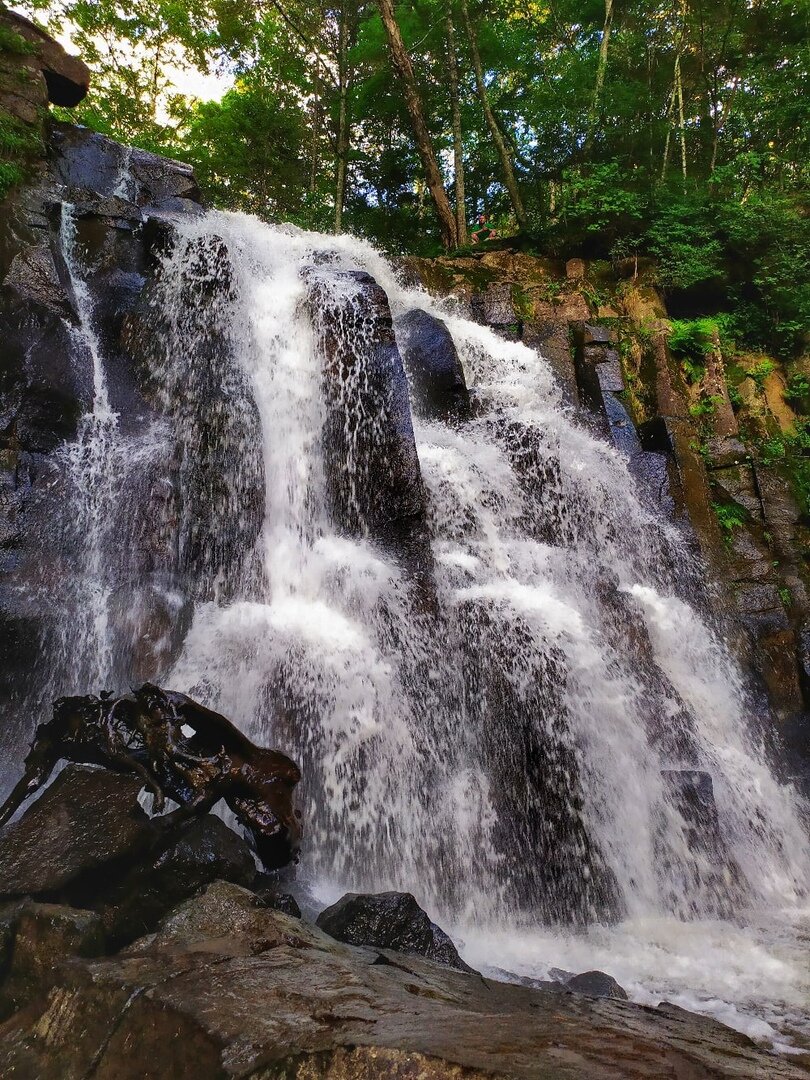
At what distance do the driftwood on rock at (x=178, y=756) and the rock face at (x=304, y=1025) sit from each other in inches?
36.6

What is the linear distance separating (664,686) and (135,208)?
36.7 ft

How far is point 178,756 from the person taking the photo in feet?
12.7

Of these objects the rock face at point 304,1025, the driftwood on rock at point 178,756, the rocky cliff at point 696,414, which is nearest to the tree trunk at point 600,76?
the rocky cliff at point 696,414

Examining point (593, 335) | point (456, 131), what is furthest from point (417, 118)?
point (593, 335)

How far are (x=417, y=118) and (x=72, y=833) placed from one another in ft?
57.0

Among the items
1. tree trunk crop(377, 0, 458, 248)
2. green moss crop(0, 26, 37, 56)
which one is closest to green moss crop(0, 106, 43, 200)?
green moss crop(0, 26, 37, 56)

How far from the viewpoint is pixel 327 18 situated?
20.0m

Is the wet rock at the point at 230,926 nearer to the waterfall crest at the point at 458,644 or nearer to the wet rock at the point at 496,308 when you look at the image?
the waterfall crest at the point at 458,644

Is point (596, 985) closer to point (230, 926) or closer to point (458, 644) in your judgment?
point (230, 926)

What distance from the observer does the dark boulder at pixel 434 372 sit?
432 inches

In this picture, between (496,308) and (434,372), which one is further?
(496,308)

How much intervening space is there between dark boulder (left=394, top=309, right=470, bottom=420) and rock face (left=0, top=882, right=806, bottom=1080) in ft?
29.5

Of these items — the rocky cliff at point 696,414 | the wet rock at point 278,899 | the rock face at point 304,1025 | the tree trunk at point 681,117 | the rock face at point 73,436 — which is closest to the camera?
the rock face at point 304,1025

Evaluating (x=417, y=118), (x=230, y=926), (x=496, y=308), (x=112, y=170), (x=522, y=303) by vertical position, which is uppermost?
(x=417, y=118)
